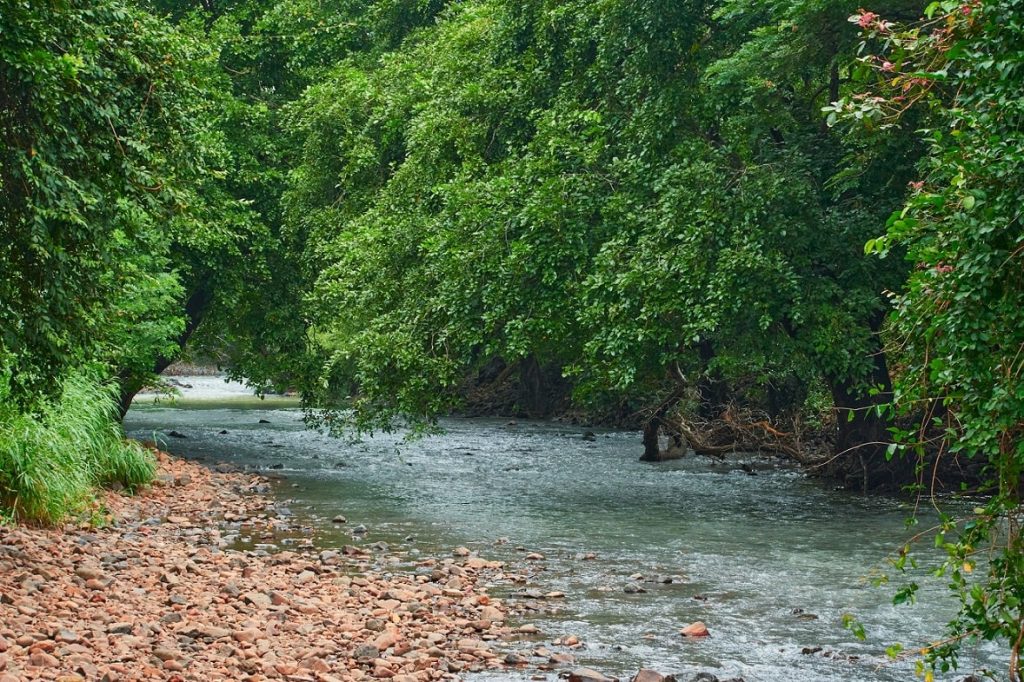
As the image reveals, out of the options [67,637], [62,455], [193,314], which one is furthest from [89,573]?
[193,314]

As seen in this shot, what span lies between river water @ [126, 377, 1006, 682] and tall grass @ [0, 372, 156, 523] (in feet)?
9.95

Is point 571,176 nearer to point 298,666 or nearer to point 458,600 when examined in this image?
point 458,600

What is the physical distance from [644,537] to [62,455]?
24.9 feet

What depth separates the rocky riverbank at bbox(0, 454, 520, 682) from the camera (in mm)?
7898

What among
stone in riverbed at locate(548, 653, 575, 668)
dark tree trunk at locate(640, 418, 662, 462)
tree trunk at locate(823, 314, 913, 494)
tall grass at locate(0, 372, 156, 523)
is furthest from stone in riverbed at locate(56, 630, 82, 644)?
dark tree trunk at locate(640, 418, 662, 462)

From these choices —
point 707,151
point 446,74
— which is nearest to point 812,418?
point 707,151

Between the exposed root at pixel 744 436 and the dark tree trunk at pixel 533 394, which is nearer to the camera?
the exposed root at pixel 744 436

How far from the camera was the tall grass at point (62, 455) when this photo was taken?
11.7 m

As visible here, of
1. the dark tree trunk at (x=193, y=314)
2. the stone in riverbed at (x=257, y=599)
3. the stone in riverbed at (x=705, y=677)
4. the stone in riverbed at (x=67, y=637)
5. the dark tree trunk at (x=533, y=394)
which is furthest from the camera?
the dark tree trunk at (x=533, y=394)

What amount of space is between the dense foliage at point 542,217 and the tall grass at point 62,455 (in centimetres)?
6

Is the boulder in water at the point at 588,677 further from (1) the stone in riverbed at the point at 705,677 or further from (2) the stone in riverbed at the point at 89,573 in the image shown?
(2) the stone in riverbed at the point at 89,573

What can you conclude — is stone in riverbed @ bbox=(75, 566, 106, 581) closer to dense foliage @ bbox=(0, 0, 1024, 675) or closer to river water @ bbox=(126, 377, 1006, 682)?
dense foliage @ bbox=(0, 0, 1024, 675)

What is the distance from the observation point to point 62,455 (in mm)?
13086

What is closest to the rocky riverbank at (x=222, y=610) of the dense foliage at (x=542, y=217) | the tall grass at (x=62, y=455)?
the tall grass at (x=62, y=455)
